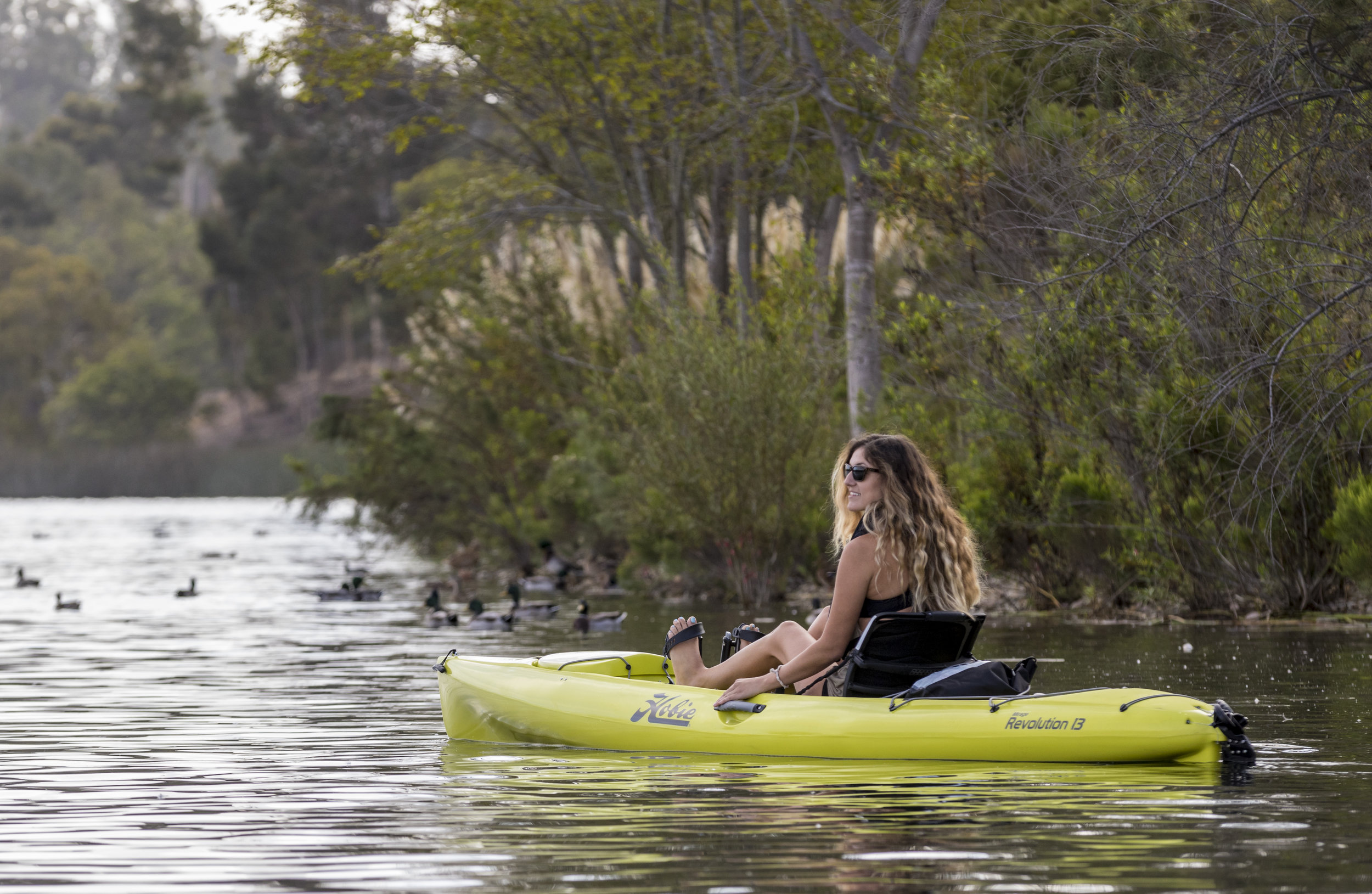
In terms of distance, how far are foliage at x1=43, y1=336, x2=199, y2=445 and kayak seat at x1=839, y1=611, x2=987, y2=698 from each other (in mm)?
68571

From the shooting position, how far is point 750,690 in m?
8.34

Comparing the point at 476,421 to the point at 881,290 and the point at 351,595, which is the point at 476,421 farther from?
the point at 881,290

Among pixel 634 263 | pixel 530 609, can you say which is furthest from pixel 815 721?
pixel 634 263

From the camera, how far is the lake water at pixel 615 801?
5.56 metres

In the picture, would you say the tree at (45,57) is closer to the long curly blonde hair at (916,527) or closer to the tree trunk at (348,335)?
the tree trunk at (348,335)

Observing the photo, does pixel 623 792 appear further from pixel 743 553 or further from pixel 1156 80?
pixel 743 553

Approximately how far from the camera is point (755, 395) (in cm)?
1742

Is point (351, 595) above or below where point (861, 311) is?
below

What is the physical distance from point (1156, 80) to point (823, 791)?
6.03 m

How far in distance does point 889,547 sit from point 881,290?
11922 millimetres

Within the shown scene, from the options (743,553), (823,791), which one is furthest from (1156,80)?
(743,553)

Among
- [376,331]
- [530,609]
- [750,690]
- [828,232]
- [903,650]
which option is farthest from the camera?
[376,331]

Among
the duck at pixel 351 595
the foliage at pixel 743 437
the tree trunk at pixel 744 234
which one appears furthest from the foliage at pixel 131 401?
the foliage at pixel 743 437

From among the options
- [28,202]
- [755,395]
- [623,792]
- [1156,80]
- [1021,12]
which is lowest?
[623,792]
